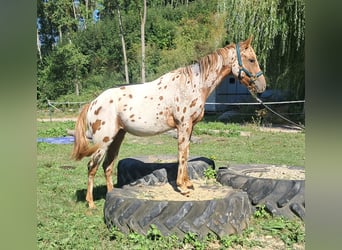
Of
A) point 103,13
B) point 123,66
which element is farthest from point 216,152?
point 103,13

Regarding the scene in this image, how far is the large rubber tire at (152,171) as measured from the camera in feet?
10.3

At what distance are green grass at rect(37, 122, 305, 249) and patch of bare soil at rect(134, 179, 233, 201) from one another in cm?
34

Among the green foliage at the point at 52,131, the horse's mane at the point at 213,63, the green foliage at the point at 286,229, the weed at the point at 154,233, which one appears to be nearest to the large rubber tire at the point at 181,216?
the weed at the point at 154,233

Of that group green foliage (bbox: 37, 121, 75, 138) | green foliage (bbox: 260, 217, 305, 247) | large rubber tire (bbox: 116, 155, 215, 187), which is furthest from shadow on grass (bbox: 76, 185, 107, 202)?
green foliage (bbox: 37, 121, 75, 138)

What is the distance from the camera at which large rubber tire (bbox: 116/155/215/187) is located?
314 cm

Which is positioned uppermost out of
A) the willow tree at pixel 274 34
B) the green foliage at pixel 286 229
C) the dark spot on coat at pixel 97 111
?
the willow tree at pixel 274 34

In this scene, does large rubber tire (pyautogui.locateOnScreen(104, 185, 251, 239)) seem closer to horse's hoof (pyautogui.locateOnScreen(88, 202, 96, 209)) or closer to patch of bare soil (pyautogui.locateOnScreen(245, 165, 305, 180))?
horse's hoof (pyautogui.locateOnScreen(88, 202, 96, 209))

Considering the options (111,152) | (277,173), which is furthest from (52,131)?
(277,173)

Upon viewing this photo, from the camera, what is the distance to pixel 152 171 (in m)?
3.22

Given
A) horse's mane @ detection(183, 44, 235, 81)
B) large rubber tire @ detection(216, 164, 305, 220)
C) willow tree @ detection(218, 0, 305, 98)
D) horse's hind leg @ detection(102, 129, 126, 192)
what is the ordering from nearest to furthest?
1. large rubber tire @ detection(216, 164, 305, 220)
2. horse's mane @ detection(183, 44, 235, 81)
3. horse's hind leg @ detection(102, 129, 126, 192)
4. willow tree @ detection(218, 0, 305, 98)

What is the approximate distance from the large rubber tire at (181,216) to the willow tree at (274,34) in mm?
4643

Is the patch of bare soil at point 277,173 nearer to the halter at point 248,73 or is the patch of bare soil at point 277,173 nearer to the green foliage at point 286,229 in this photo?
the green foliage at point 286,229

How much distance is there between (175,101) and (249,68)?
1.95 feet
